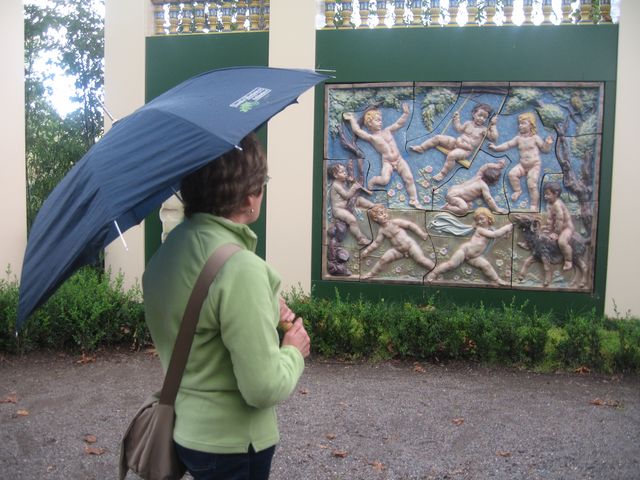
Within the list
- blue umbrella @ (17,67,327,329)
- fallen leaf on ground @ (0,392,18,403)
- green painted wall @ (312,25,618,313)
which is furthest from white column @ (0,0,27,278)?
blue umbrella @ (17,67,327,329)

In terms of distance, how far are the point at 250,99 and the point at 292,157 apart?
574 cm

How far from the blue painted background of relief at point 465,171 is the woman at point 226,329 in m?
5.65

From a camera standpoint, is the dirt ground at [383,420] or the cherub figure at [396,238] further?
the cherub figure at [396,238]

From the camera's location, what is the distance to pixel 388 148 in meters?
7.32

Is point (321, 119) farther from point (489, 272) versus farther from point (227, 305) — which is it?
point (227, 305)

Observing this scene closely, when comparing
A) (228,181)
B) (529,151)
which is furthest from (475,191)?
(228,181)

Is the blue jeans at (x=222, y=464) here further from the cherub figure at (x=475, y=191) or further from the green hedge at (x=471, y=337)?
the cherub figure at (x=475, y=191)

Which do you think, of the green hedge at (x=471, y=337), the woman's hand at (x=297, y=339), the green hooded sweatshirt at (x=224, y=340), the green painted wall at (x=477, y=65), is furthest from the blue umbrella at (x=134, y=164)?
the green painted wall at (x=477, y=65)

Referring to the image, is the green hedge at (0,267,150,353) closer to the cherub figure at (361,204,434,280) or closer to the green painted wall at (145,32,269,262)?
A: the green painted wall at (145,32,269,262)

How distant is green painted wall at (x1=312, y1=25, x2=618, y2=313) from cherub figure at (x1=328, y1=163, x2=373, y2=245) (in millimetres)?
185

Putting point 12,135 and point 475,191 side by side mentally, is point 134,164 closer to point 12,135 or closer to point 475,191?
point 475,191

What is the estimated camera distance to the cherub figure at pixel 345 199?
745 cm

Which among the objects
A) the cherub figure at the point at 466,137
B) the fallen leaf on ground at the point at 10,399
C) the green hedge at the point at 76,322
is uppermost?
the cherub figure at the point at 466,137

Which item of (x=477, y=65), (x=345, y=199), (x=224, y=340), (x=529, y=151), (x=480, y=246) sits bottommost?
(x=480, y=246)
